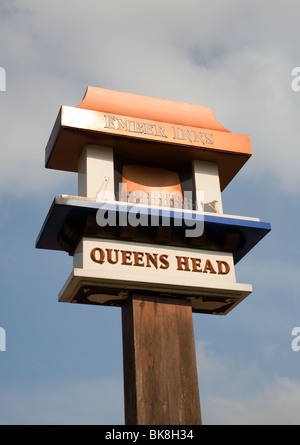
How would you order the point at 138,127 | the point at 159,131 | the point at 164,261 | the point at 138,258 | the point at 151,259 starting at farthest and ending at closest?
the point at 159,131, the point at 138,127, the point at 164,261, the point at 151,259, the point at 138,258

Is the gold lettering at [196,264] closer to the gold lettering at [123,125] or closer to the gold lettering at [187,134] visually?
the gold lettering at [187,134]

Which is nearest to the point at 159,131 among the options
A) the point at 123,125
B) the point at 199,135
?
the point at 123,125

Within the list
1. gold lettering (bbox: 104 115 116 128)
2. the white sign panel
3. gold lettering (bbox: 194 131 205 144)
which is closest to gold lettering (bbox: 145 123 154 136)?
gold lettering (bbox: 104 115 116 128)

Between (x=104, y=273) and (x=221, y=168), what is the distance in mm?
4406

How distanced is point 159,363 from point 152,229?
282 centimetres

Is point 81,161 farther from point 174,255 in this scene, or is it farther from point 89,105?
point 174,255

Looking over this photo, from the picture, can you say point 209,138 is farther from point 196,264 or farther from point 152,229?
point 196,264

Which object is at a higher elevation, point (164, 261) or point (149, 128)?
point (149, 128)

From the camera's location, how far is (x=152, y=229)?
1377 centimetres

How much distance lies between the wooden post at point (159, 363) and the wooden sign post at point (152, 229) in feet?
0.07

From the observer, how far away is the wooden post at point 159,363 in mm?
12273

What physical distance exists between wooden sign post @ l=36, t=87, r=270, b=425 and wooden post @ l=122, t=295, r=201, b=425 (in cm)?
2

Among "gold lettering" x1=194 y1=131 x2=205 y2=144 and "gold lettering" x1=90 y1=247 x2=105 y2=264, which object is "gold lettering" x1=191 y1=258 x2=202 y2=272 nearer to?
"gold lettering" x1=90 y1=247 x2=105 y2=264

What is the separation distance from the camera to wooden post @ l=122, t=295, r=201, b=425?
12273 millimetres
